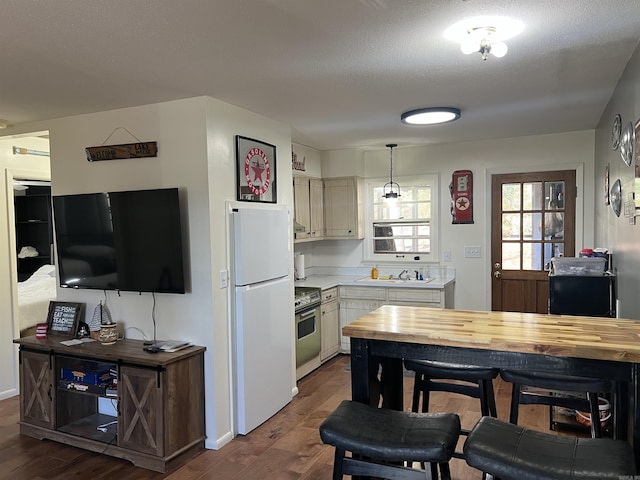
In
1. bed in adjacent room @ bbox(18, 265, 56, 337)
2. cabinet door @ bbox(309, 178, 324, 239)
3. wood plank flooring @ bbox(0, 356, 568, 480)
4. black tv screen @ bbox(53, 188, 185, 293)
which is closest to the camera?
wood plank flooring @ bbox(0, 356, 568, 480)

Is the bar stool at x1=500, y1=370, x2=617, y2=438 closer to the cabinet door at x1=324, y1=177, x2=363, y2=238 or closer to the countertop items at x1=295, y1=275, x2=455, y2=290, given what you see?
the countertop items at x1=295, y1=275, x2=455, y2=290

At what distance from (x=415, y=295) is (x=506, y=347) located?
312 centimetres

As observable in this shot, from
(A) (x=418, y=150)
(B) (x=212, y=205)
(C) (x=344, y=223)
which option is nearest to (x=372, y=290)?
(C) (x=344, y=223)

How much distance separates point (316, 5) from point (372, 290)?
12.0ft

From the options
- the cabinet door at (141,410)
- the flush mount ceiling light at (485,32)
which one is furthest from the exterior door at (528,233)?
the cabinet door at (141,410)

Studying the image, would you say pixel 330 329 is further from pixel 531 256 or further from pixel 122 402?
pixel 122 402

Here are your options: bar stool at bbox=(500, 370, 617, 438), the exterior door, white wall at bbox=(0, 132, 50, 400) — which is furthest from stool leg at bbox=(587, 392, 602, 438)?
white wall at bbox=(0, 132, 50, 400)

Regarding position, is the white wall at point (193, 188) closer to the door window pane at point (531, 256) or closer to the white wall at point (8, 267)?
the white wall at point (8, 267)

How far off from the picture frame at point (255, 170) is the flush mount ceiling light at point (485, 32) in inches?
70.0

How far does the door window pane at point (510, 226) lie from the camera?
509 centimetres

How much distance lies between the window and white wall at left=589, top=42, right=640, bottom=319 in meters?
1.83

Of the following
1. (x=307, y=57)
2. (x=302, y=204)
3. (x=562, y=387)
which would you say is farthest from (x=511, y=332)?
(x=302, y=204)

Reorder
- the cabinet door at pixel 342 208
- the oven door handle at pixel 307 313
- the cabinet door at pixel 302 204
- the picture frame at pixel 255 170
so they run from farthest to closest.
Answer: the cabinet door at pixel 342 208, the cabinet door at pixel 302 204, the oven door handle at pixel 307 313, the picture frame at pixel 255 170

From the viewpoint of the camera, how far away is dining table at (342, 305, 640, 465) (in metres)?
1.77
